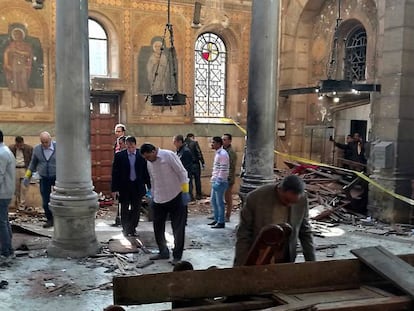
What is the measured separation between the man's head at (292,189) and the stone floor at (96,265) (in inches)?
80.1

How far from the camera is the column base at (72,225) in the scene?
7.03m

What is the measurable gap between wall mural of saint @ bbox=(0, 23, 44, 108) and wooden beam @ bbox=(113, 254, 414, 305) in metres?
10.4

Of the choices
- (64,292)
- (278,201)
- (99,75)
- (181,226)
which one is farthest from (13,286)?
(99,75)

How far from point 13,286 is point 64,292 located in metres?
0.71

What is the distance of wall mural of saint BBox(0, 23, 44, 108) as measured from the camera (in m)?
11.6

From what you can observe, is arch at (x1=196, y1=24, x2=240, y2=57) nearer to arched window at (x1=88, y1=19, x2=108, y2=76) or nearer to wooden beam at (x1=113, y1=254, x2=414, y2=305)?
arched window at (x1=88, y1=19, x2=108, y2=76)

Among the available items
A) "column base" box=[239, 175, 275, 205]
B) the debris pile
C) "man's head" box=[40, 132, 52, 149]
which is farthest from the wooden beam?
the debris pile

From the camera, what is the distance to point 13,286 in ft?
19.3

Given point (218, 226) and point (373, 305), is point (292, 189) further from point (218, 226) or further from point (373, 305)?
point (218, 226)

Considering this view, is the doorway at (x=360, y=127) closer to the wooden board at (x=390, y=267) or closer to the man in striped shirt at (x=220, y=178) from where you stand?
the man in striped shirt at (x=220, y=178)

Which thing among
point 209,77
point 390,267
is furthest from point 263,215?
point 209,77

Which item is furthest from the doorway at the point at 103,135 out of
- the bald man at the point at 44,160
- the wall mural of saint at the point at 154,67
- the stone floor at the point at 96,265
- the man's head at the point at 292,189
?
the man's head at the point at 292,189

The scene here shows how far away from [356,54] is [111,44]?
674 cm

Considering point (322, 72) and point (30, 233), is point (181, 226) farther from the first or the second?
point (322, 72)
